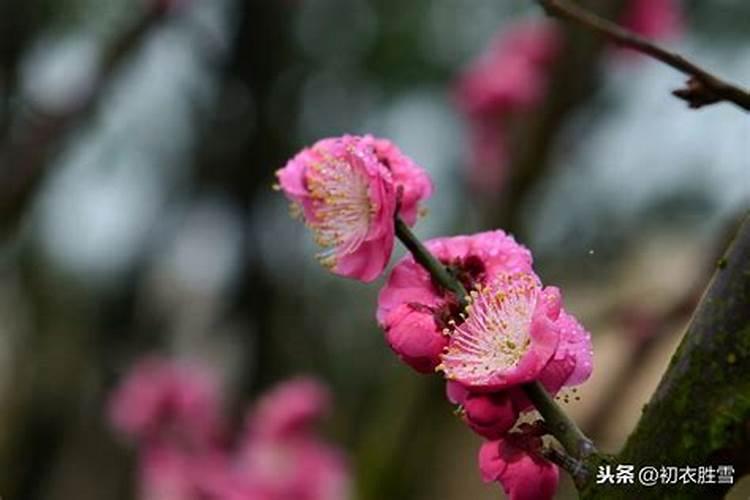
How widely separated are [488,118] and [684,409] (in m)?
2.32

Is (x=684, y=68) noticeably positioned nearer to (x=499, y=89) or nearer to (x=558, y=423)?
(x=558, y=423)

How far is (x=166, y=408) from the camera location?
2354mm

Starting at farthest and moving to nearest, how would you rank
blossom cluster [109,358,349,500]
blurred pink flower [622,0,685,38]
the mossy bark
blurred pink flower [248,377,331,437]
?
1. blurred pink flower [622,0,685,38]
2. blossom cluster [109,358,349,500]
3. blurred pink flower [248,377,331,437]
4. the mossy bark

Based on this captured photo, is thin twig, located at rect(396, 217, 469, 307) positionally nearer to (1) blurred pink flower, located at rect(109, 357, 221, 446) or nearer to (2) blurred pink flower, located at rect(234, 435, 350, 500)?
(2) blurred pink flower, located at rect(234, 435, 350, 500)

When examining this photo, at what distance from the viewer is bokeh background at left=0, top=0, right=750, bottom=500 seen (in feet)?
7.72

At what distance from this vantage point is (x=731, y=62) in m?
2.46

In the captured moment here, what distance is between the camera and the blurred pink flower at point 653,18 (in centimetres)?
225

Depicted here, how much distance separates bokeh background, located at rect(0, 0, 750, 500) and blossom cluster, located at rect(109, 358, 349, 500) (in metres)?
0.18

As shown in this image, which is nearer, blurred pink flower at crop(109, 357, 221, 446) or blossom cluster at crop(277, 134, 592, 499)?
blossom cluster at crop(277, 134, 592, 499)

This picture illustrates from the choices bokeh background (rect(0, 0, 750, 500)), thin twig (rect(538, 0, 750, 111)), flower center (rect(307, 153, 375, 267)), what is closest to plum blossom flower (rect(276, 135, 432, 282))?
flower center (rect(307, 153, 375, 267))

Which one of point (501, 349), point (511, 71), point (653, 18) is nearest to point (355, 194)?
point (501, 349)

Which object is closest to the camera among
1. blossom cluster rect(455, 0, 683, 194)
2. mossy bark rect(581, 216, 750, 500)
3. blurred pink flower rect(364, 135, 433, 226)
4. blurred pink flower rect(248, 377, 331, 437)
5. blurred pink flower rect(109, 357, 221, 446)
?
mossy bark rect(581, 216, 750, 500)

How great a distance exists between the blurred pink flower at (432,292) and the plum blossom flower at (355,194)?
14mm

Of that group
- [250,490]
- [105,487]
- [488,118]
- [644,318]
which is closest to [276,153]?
[488,118]
